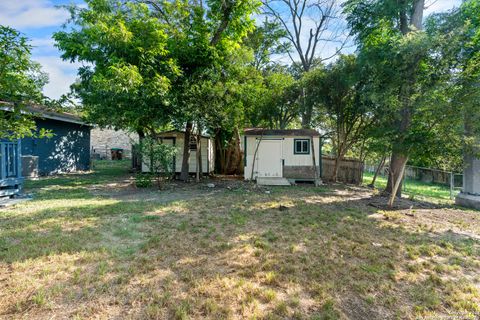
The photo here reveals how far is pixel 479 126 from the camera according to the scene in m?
Result: 5.91

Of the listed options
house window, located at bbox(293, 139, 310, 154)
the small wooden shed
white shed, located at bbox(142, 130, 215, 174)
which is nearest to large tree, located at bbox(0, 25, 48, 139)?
the small wooden shed

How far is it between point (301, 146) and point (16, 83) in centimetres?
991

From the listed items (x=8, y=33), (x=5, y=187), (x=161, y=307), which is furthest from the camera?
(x=5, y=187)

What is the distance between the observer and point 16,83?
2951 mm

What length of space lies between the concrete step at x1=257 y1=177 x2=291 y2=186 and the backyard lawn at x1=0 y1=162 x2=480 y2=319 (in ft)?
14.1

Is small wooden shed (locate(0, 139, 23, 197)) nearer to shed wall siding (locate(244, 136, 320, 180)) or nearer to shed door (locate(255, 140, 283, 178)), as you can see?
shed wall siding (locate(244, 136, 320, 180))

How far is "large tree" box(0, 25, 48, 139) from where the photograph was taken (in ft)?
9.19

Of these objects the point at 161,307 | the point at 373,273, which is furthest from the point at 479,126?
the point at 161,307

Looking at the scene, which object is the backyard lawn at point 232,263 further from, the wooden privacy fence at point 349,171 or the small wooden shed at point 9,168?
the wooden privacy fence at point 349,171

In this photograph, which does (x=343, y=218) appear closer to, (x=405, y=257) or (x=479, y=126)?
(x=405, y=257)

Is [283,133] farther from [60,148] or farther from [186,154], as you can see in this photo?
[60,148]

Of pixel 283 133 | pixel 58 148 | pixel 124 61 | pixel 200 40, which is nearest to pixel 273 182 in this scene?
pixel 283 133

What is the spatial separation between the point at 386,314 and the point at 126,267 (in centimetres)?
299

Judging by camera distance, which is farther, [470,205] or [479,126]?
[470,205]
